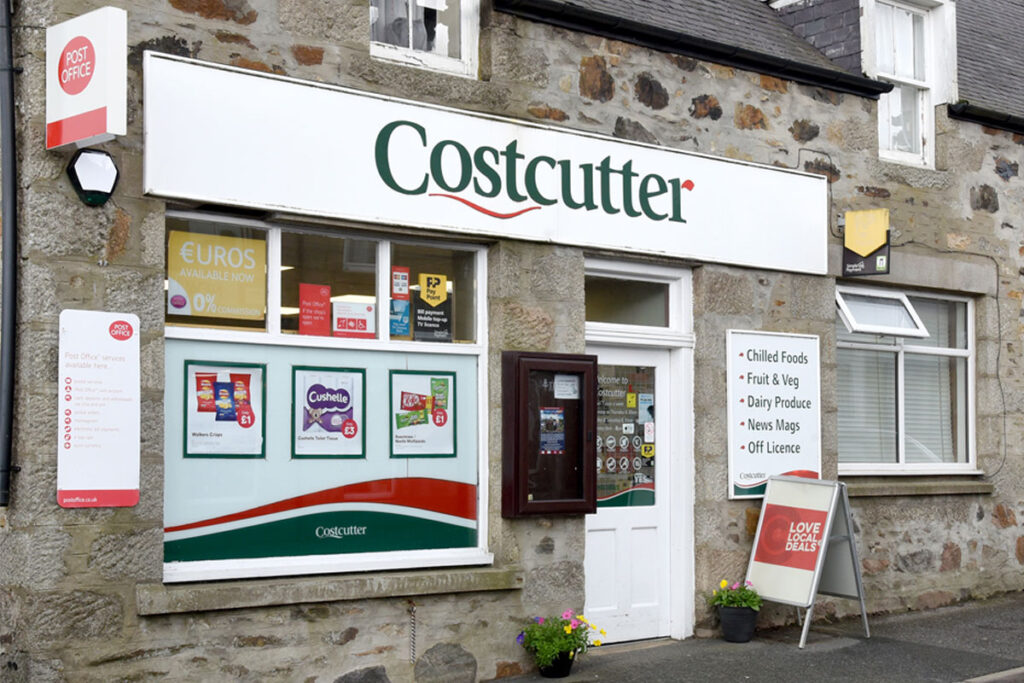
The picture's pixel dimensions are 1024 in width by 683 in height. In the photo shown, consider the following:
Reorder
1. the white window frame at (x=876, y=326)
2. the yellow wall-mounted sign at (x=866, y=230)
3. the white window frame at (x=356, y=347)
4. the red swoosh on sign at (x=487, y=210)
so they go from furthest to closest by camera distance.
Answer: the white window frame at (x=876, y=326)
the yellow wall-mounted sign at (x=866, y=230)
the red swoosh on sign at (x=487, y=210)
the white window frame at (x=356, y=347)

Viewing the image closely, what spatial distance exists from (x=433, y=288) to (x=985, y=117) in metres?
6.00

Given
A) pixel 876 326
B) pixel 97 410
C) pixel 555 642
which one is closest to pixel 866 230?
pixel 876 326

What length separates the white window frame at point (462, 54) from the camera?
816 centimetres

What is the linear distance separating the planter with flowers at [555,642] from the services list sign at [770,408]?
1986 millimetres

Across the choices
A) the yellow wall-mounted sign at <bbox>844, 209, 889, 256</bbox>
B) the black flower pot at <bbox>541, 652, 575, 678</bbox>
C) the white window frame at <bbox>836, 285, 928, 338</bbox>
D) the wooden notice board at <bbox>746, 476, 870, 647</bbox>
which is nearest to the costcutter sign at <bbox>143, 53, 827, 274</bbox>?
the yellow wall-mounted sign at <bbox>844, 209, 889, 256</bbox>

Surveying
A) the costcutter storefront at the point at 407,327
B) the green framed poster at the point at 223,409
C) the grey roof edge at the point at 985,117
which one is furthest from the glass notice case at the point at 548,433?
the grey roof edge at the point at 985,117

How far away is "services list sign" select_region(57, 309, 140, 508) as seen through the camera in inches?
255

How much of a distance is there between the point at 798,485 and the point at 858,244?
2079mm

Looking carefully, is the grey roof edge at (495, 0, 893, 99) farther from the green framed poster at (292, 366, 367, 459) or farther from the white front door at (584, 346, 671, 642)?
the green framed poster at (292, 366, 367, 459)

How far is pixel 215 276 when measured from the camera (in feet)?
23.8

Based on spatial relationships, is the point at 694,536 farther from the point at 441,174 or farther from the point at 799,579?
the point at 441,174

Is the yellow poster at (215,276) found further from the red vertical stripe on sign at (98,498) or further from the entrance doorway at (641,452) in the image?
the entrance doorway at (641,452)

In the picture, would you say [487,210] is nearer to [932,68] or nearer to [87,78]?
[87,78]

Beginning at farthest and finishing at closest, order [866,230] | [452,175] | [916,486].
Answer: [916,486]
[866,230]
[452,175]
